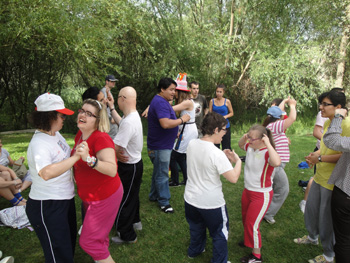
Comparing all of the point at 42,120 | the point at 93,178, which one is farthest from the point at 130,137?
the point at 42,120

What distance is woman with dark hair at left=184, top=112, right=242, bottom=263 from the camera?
7.74ft

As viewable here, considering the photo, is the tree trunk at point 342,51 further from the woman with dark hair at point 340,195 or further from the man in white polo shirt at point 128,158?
the man in white polo shirt at point 128,158

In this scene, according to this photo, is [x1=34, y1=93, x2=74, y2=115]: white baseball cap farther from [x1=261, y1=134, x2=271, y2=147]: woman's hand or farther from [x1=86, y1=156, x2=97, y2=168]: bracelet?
[x1=261, y1=134, x2=271, y2=147]: woman's hand

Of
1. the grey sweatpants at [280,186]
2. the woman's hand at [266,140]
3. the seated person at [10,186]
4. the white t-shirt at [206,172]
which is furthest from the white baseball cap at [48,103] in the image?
the grey sweatpants at [280,186]

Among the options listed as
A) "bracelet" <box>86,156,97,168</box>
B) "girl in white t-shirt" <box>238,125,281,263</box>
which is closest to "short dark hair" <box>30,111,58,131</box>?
"bracelet" <box>86,156,97,168</box>

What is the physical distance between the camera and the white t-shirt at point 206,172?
235cm

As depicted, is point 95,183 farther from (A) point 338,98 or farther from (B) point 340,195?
(A) point 338,98

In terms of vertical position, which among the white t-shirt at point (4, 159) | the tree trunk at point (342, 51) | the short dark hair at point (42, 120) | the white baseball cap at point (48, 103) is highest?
the tree trunk at point (342, 51)

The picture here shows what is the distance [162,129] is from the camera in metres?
3.73

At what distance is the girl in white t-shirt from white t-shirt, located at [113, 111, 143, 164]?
4.14 ft

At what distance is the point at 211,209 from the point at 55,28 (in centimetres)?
689

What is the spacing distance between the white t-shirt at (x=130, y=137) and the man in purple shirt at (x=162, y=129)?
67 cm

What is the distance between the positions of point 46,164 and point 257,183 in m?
2.07

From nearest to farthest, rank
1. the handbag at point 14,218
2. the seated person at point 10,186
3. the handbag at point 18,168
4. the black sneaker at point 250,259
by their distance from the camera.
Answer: the black sneaker at point 250,259 < the handbag at point 14,218 < the seated person at point 10,186 < the handbag at point 18,168
